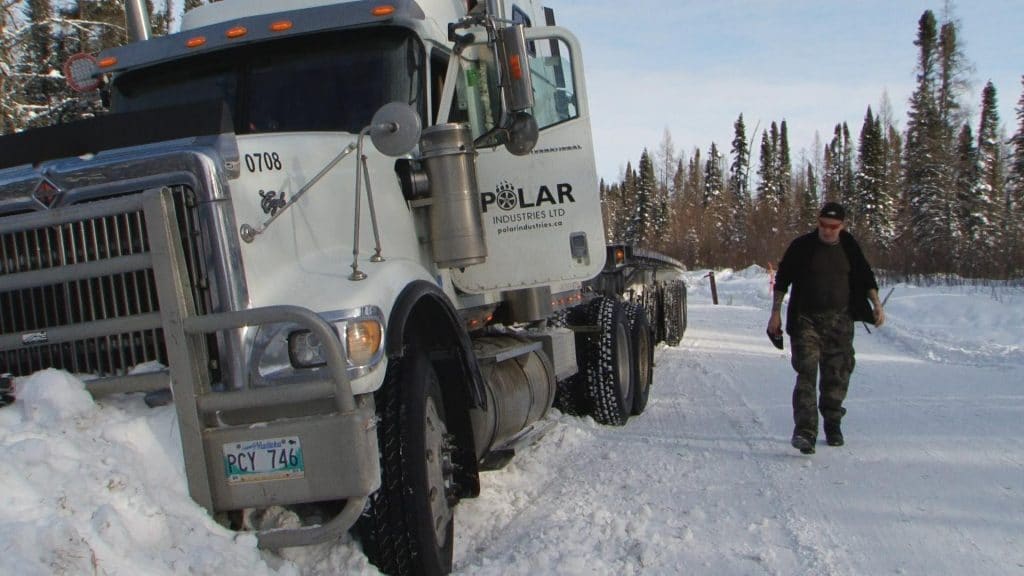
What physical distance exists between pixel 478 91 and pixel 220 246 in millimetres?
2625

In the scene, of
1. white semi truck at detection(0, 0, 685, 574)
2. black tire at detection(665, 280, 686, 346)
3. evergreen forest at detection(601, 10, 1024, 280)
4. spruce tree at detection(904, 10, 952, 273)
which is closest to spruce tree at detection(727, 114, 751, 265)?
evergreen forest at detection(601, 10, 1024, 280)

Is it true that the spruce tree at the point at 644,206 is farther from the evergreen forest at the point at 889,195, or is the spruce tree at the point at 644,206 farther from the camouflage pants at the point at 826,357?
the camouflage pants at the point at 826,357

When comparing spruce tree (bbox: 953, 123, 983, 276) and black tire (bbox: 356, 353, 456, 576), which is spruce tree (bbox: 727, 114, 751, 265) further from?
black tire (bbox: 356, 353, 456, 576)

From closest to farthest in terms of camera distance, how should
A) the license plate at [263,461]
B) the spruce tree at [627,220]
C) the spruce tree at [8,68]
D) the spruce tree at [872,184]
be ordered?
1. the license plate at [263,461]
2. the spruce tree at [8,68]
3. the spruce tree at [872,184]
4. the spruce tree at [627,220]

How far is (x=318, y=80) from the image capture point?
4.76 metres

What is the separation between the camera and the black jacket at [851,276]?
6043 millimetres

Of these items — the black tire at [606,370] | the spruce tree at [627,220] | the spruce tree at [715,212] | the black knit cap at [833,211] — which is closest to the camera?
the black knit cap at [833,211]

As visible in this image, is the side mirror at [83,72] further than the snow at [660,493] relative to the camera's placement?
Yes

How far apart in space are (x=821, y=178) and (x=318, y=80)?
110m

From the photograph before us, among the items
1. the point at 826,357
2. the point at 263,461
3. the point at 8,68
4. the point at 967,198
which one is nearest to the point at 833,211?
the point at 826,357

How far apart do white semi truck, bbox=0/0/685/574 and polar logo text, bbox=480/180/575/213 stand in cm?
2

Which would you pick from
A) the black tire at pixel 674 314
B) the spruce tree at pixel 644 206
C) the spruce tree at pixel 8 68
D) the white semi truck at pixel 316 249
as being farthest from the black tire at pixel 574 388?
the spruce tree at pixel 644 206

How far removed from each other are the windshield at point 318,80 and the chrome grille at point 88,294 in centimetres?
163

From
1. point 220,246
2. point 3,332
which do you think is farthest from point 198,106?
point 3,332
